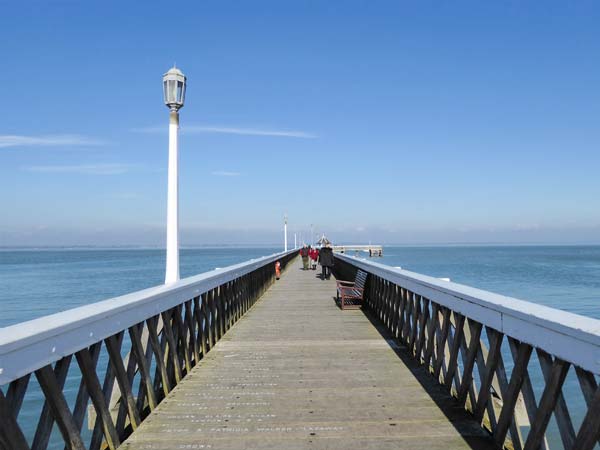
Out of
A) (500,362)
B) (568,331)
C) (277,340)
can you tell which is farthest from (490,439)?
(277,340)

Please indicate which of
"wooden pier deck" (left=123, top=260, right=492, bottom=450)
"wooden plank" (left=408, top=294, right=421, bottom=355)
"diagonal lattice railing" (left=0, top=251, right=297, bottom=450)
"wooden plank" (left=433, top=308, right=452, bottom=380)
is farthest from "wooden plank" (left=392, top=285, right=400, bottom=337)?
"diagonal lattice railing" (left=0, top=251, right=297, bottom=450)

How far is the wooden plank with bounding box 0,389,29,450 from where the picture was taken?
2389 millimetres

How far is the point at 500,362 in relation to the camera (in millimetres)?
3750

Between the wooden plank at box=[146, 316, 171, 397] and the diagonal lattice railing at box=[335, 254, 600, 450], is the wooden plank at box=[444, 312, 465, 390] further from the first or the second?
the wooden plank at box=[146, 316, 171, 397]

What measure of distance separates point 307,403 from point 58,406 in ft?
7.47

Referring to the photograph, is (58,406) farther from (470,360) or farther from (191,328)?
(191,328)

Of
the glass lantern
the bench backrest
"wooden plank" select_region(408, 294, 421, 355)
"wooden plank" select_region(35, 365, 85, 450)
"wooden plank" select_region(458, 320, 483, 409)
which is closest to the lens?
"wooden plank" select_region(35, 365, 85, 450)

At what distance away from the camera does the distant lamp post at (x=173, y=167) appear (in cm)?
661

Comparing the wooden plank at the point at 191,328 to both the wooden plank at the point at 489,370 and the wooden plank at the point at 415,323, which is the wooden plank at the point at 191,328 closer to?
the wooden plank at the point at 415,323

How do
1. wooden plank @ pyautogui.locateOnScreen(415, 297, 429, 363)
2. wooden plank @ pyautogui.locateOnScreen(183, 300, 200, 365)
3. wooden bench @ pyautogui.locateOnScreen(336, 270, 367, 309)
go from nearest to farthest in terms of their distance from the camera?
wooden plank @ pyautogui.locateOnScreen(183, 300, 200, 365)
wooden plank @ pyautogui.locateOnScreen(415, 297, 429, 363)
wooden bench @ pyautogui.locateOnScreen(336, 270, 367, 309)

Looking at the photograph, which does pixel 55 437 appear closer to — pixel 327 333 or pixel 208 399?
pixel 327 333

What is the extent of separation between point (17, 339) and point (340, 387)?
11.0 ft

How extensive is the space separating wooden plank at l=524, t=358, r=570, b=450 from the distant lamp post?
4.36m

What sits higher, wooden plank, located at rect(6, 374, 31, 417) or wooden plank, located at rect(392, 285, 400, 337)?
wooden plank, located at rect(6, 374, 31, 417)
